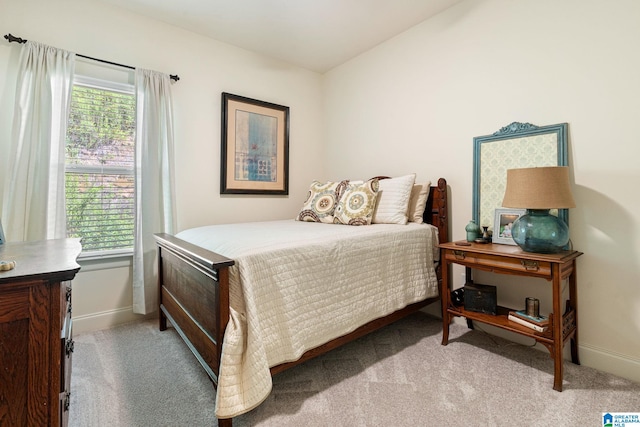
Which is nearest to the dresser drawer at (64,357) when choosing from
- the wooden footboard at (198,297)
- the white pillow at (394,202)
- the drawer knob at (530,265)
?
the wooden footboard at (198,297)

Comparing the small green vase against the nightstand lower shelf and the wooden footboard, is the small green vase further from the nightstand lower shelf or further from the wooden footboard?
the wooden footboard

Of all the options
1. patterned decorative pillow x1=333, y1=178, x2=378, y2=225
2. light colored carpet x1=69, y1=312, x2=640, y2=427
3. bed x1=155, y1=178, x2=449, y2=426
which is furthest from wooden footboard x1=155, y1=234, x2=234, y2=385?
patterned decorative pillow x1=333, y1=178, x2=378, y2=225

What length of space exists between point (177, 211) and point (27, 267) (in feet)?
6.17

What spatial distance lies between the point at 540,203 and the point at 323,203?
1.60m

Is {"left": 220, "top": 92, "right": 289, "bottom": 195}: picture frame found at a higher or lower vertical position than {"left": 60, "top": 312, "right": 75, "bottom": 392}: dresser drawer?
higher

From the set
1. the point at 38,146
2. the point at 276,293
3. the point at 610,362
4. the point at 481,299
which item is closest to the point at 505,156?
the point at 481,299

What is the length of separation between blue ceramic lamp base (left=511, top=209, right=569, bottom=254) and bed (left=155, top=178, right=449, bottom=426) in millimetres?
684

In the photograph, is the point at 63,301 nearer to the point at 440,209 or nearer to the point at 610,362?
the point at 440,209

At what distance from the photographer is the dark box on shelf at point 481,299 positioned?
1951 millimetres

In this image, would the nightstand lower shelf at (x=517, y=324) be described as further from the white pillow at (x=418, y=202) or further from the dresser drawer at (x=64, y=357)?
the dresser drawer at (x=64, y=357)

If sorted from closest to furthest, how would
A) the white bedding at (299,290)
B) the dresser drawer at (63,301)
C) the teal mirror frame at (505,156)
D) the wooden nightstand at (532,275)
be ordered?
the dresser drawer at (63,301) < the white bedding at (299,290) < the wooden nightstand at (532,275) < the teal mirror frame at (505,156)

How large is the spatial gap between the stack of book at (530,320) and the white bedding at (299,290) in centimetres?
59

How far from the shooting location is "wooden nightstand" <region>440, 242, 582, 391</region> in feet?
5.16

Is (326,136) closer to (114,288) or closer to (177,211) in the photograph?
(177,211)
